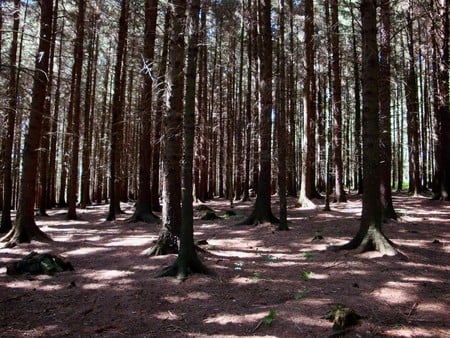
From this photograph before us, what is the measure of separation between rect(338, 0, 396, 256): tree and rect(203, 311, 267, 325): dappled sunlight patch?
148 inches

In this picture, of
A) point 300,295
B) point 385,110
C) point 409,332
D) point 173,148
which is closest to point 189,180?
point 173,148

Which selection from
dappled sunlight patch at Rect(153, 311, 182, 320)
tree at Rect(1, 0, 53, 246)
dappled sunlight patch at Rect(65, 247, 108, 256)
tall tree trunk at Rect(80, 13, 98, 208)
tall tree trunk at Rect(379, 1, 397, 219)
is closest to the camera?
dappled sunlight patch at Rect(153, 311, 182, 320)

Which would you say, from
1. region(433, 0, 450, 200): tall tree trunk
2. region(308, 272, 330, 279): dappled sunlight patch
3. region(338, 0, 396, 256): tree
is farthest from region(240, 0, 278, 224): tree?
region(433, 0, 450, 200): tall tree trunk

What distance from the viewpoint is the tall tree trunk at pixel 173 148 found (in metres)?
8.07

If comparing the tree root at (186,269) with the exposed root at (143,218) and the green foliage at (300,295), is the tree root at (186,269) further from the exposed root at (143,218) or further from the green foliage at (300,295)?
the exposed root at (143,218)

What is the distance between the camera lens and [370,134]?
841 centimetres

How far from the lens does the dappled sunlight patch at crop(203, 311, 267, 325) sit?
5.12 meters

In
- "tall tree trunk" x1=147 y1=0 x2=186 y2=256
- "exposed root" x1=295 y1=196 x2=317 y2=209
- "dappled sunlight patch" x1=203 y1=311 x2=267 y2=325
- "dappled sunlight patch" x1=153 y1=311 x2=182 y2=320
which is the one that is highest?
"tall tree trunk" x1=147 y1=0 x2=186 y2=256

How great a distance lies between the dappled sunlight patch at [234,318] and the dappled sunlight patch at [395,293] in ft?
6.35

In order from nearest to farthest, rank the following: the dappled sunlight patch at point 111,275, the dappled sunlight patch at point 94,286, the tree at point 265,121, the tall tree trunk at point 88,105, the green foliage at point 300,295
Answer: the green foliage at point 300,295, the dappled sunlight patch at point 94,286, the dappled sunlight patch at point 111,275, the tree at point 265,121, the tall tree trunk at point 88,105

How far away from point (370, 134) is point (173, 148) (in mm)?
4534

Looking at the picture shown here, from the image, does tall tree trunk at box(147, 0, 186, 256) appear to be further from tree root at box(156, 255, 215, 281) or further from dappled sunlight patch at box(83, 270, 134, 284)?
tree root at box(156, 255, 215, 281)

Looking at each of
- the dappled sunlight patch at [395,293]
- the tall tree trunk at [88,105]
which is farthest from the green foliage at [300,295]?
the tall tree trunk at [88,105]

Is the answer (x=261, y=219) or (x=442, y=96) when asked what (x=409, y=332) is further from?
(x=442, y=96)
